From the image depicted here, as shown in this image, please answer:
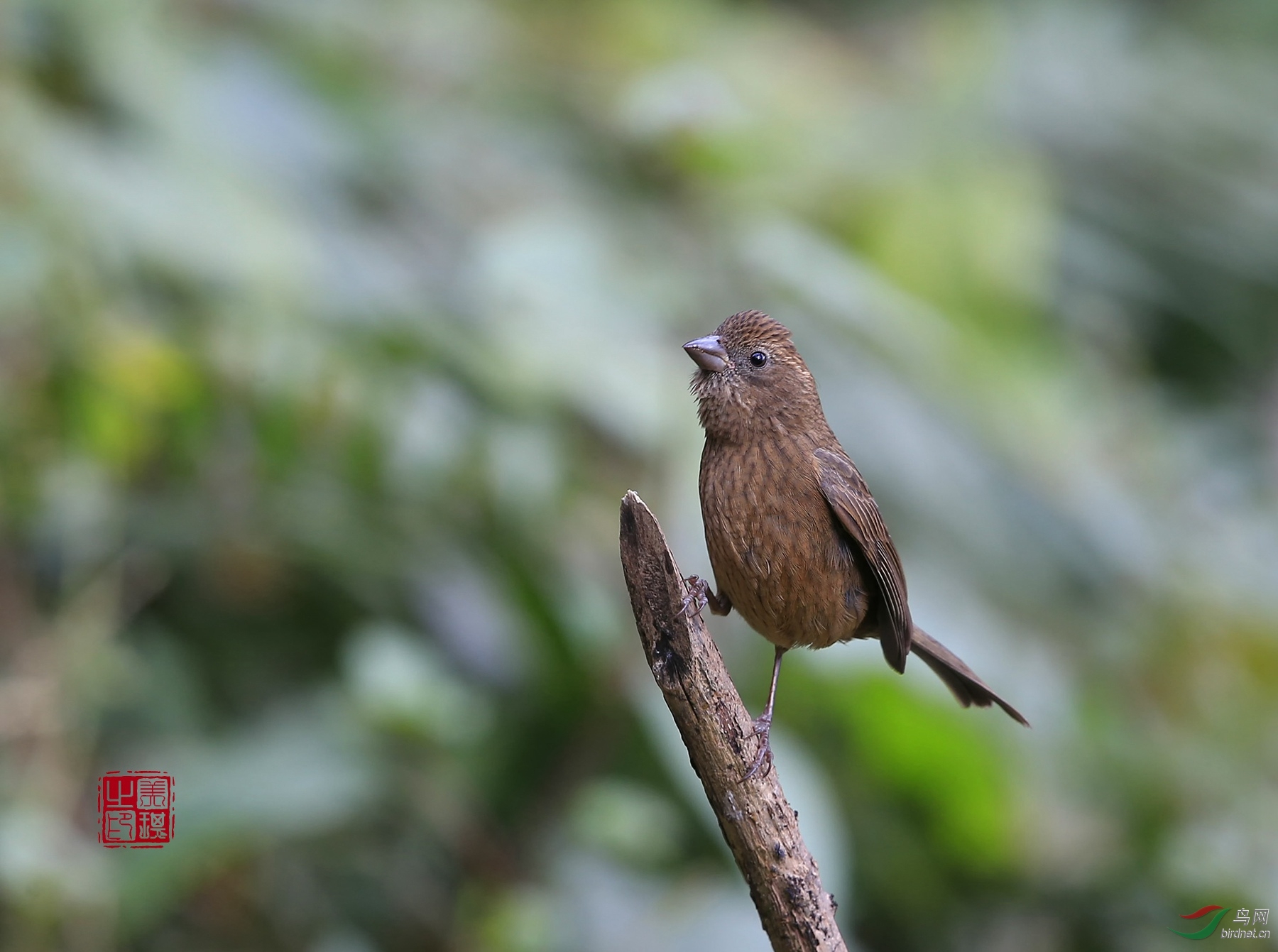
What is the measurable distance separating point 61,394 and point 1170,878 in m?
4.02

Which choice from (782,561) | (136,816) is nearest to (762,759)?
(782,561)

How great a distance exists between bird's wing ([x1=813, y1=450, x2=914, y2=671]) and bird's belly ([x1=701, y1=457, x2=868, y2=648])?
0.04 meters

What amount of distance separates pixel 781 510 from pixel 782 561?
10 centimetres

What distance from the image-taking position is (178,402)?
456 centimetres

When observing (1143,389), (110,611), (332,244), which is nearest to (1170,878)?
(110,611)

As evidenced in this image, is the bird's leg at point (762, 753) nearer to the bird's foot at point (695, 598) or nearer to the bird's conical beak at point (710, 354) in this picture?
the bird's foot at point (695, 598)

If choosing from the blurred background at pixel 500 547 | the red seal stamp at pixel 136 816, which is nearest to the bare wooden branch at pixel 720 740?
the blurred background at pixel 500 547

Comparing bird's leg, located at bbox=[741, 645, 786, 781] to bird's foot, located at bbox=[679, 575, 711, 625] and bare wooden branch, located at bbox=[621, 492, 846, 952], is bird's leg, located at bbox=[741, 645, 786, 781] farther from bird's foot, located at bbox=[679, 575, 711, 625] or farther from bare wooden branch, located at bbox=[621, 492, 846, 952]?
bird's foot, located at bbox=[679, 575, 711, 625]

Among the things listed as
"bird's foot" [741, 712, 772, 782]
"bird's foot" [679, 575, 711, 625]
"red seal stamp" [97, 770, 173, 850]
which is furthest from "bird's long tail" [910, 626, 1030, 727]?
"red seal stamp" [97, 770, 173, 850]

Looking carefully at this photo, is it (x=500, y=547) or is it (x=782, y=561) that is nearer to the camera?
(x=782, y=561)

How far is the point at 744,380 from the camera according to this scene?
8.83 feet

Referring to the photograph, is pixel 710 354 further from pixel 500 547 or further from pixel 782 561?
pixel 500 547

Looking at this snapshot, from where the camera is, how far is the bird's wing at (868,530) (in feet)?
8.83

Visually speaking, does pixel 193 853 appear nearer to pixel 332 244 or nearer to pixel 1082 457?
pixel 332 244
